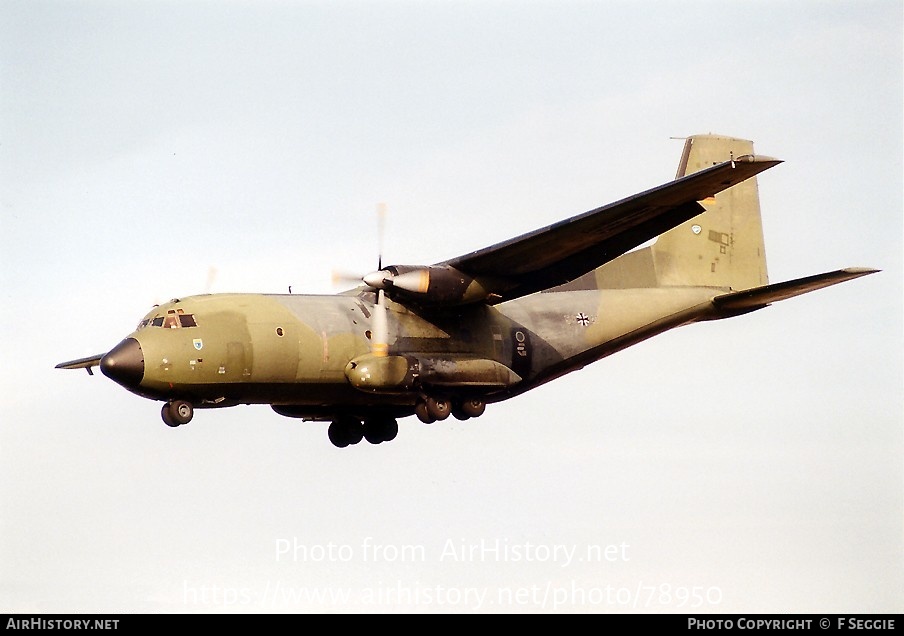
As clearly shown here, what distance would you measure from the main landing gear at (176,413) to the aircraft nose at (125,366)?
29.4 inches

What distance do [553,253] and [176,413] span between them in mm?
6866

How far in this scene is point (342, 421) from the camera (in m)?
28.3

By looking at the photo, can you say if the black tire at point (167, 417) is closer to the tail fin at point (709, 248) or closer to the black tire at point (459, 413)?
the black tire at point (459, 413)

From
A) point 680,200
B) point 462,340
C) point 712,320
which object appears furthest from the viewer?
point 712,320

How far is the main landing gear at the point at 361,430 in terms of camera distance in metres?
28.3

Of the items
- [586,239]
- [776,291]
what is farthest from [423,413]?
[776,291]

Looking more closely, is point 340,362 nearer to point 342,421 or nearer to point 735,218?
point 342,421

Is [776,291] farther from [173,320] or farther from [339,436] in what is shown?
[173,320]

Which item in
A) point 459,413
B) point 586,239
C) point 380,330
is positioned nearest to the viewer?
point 586,239

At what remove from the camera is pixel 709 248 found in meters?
30.2

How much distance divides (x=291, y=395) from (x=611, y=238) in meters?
6.09

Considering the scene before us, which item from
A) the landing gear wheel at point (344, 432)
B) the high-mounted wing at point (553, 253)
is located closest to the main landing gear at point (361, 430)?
the landing gear wheel at point (344, 432)
